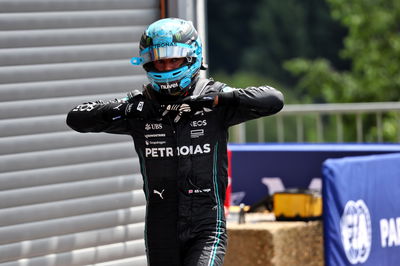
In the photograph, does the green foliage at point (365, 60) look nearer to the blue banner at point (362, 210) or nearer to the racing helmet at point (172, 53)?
the blue banner at point (362, 210)

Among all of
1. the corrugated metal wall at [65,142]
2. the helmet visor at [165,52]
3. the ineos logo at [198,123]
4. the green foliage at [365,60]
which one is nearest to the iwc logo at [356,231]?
the corrugated metal wall at [65,142]

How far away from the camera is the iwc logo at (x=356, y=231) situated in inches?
299

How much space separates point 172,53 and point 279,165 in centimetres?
431

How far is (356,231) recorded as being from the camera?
25.5 feet

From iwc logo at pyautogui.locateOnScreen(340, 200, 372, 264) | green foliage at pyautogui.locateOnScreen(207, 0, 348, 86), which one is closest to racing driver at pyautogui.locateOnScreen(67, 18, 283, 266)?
iwc logo at pyautogui.locateOnScreen(340, 200, 372, 264)

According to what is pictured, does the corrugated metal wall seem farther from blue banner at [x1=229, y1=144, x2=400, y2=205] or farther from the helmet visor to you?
blue banner at [x1=229, y1=144, x2=400, y2=205]

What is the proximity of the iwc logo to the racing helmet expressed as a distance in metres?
2.18

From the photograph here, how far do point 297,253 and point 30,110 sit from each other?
8.20 ft

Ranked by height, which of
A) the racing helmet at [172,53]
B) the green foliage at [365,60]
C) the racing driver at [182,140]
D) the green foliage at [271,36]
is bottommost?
the green foliage at [271,36]

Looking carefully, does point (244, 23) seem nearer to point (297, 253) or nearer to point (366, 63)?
point (366, 63)

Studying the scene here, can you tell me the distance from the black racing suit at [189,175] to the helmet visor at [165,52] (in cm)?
28

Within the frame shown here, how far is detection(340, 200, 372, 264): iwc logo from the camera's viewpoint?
760 centimetres

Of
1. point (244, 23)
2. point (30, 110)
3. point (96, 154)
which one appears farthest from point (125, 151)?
point (244, 23)

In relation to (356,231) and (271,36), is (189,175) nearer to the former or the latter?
(356,231)
